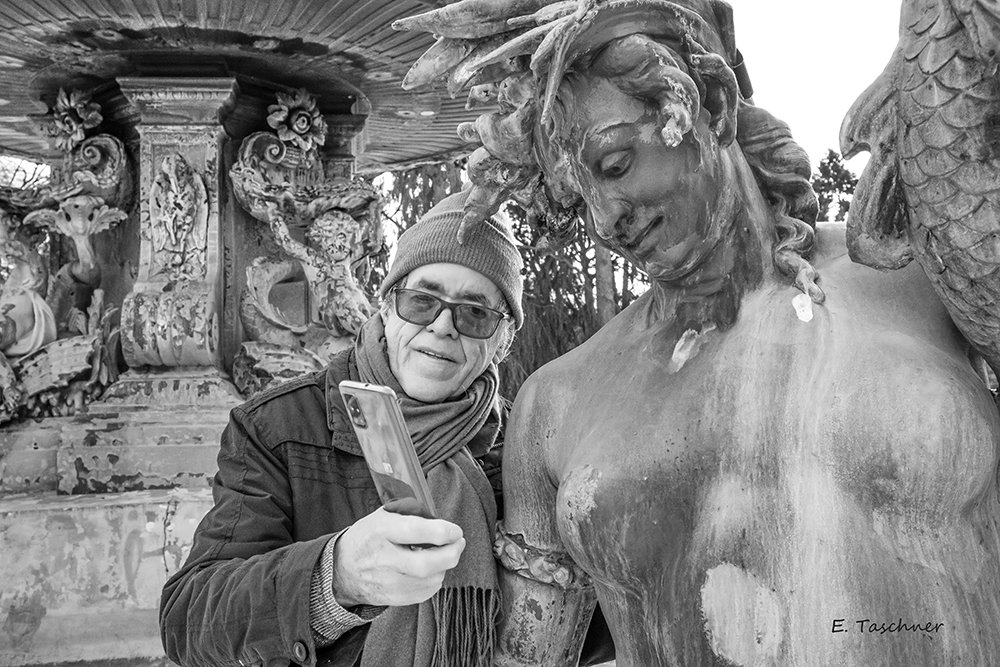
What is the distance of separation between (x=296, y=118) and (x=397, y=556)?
3.60 m

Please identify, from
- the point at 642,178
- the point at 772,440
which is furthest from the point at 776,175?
the point at 772,440

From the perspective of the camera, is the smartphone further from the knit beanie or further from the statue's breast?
the knit beanie

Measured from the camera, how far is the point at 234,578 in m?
1.78

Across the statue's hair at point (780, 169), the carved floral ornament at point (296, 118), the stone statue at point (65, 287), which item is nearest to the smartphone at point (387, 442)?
the statue's hair at point (780, 169)

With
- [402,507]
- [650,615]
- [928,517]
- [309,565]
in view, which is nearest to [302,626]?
[309,565]

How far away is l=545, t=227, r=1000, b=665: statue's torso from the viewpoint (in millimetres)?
1262

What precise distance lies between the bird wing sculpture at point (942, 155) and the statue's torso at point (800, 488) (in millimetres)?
87

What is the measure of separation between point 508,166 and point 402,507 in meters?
0.51

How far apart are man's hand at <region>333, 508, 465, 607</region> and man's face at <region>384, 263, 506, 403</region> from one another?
1.84ft

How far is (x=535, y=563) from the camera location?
5.82 feet

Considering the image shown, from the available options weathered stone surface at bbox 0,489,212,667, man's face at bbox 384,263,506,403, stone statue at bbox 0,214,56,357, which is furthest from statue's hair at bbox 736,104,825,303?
stone statue at bbox 0,214,56,357

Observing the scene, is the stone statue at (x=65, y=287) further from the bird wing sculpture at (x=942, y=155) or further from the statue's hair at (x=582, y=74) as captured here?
the bird wing sculpture at (x=942, y=155)

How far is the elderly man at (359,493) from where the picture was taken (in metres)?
1.71

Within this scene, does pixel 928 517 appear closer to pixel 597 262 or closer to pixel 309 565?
pixel 309 565
